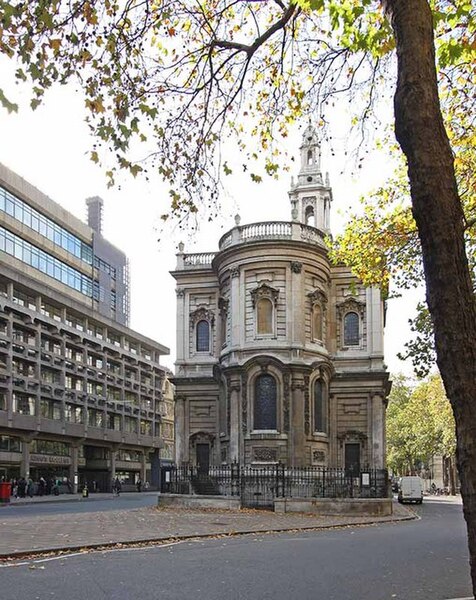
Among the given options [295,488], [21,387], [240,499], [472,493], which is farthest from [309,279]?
[472,493]

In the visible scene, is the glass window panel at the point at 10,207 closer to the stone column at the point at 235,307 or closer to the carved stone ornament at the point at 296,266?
the stone column at the point at 235,307

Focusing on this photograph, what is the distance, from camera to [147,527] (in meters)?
20.9

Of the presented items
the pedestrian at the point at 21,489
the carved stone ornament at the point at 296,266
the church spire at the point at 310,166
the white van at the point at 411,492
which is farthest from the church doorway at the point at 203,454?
the church spire at the point at 310,166

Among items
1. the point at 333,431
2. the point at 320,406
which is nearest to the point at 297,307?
the point at 320,406

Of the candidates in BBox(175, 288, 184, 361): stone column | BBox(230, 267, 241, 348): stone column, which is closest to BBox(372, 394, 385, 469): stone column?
BBox(230, 267, 241, 348): stone column

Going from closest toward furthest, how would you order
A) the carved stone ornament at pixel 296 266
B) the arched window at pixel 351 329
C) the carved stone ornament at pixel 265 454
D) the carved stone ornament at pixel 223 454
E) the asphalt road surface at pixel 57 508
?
1. the asphalt road surface at pixel 57 508
2. the carved stone ornament at pixel 265 454
3. the carved stone ornament at pixel 296 266
4. the carved stone ornament at pixel 223 454
5. the arched window at pixel 351 329

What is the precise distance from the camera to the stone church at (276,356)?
136 feet

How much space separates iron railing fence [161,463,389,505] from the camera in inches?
1241

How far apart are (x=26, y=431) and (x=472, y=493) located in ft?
180

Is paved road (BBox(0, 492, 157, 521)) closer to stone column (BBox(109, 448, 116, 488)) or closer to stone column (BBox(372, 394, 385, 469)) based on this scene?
stone column (BBox(372, 394, 385, 469))

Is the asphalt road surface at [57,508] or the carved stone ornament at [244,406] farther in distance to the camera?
the carved stone ornament at [244,406]

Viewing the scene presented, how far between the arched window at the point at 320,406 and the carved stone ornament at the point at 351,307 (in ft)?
17.9

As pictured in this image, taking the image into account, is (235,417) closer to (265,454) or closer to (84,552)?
(265,454)

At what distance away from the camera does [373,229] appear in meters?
19.2
